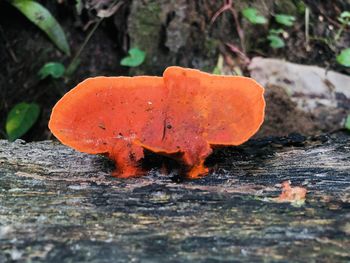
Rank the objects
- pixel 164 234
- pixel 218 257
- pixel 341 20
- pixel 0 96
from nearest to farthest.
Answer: pixel 218 257 → pixel 164 234 → pixel 0 96 → pixel 341 20

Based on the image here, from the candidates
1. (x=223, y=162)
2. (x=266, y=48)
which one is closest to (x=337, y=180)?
(x=223, y=162)

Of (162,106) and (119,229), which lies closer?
(119,229)

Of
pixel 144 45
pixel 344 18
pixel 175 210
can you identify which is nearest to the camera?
pixel 175 210

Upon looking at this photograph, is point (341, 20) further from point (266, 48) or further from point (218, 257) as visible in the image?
point (218, 257)

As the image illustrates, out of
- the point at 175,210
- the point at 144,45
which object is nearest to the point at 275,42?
the point at 144,45

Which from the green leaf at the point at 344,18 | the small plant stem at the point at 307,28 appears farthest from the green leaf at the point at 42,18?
the green leaf at the point at 344,18

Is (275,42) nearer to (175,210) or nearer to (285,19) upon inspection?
(285,19)

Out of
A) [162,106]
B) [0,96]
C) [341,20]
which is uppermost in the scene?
[341,20]
